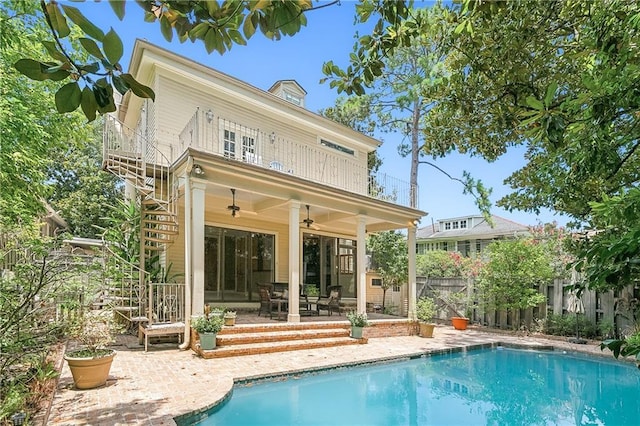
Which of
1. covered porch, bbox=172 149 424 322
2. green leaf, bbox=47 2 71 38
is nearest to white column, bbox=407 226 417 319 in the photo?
covered porch, bbox=172 149 424 322

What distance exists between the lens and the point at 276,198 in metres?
9.84

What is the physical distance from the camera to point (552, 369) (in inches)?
343

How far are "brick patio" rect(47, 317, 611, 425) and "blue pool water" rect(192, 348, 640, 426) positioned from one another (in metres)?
0.32

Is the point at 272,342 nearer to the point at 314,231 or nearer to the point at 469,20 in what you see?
the point at 314,231

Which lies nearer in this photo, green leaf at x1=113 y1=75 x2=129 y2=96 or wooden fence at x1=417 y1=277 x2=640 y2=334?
green leaf at x1=113 y1=75 x2=129 y2=96

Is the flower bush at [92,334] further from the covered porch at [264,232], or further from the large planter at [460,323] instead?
the large planter at [460,323]

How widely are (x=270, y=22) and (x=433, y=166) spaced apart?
1911cm

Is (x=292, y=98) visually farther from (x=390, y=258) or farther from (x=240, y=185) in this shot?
(x=390, y=258)

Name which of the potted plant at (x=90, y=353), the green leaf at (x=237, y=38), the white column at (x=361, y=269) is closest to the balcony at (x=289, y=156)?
the white column at (x=361, y=269)

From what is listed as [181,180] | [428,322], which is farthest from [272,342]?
[428,322]

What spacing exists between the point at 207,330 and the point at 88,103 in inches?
271

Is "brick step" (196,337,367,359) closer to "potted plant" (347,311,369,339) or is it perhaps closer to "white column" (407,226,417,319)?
Result: "potted plant" (347,311,369,339)

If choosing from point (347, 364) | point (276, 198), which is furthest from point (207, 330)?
point (276, 198)

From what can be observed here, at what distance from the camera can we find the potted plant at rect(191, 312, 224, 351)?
743 cm
